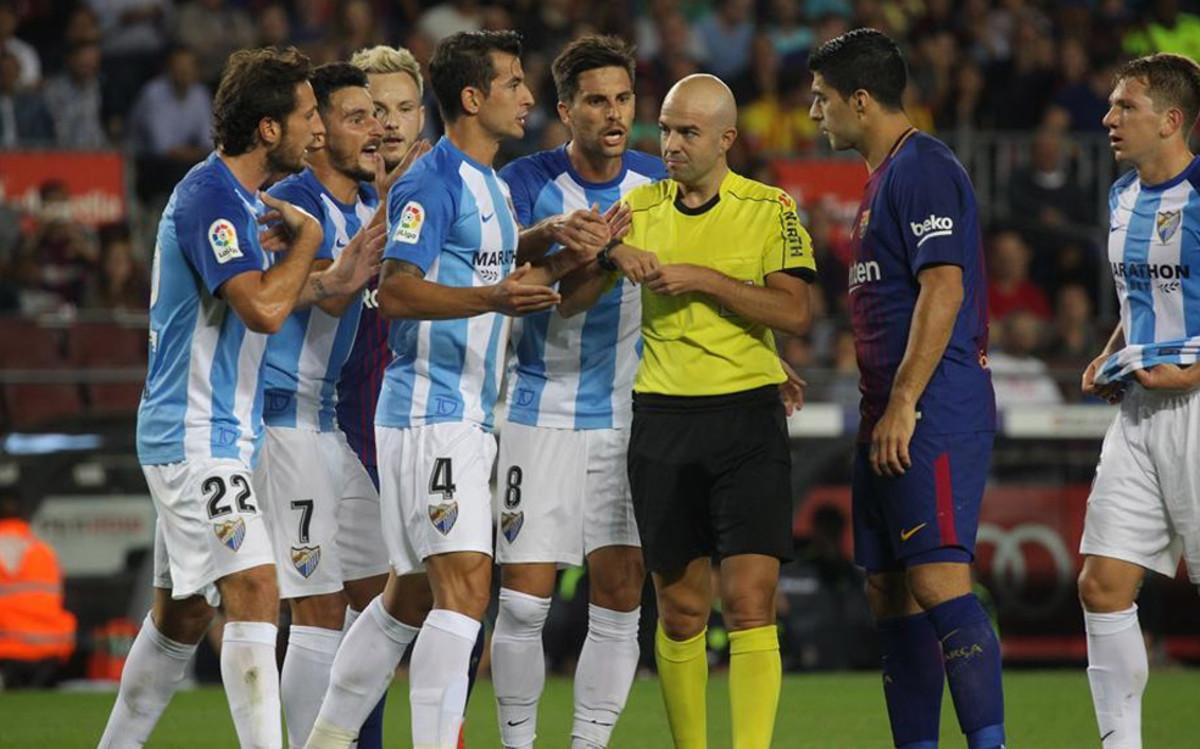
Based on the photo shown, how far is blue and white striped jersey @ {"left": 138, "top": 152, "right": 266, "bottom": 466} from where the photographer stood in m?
6.85

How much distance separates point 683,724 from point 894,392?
57.6 inches

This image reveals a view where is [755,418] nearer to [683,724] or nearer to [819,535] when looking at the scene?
[683,724]

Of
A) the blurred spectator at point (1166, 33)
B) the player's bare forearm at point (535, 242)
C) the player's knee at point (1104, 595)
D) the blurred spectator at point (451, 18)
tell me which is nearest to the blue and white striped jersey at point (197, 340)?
the player's bare forearm at point (535, 242)

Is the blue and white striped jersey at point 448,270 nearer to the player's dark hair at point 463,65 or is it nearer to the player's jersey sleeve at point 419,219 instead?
the player's jersey sleeve at point 419,219

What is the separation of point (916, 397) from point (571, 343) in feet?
4.85

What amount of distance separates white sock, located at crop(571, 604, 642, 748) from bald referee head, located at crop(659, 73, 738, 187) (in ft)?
5.68

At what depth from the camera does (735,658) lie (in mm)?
7059

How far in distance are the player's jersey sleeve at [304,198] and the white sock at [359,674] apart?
148 centimetres

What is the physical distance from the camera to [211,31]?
56.9 ft

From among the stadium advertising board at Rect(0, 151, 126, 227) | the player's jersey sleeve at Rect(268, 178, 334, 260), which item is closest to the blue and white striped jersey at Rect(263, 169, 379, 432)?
the player's jersey sleeve at Rect(268, 178, 334, 260)

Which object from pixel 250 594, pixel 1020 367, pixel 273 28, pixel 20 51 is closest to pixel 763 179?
pixel 1020 367

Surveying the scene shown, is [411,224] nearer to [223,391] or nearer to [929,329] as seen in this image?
[223,391]

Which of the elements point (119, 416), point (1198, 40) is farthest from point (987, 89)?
point (119, 416)

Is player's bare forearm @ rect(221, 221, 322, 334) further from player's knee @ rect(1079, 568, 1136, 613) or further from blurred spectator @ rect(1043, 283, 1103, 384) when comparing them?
blurred spectator @ rect(1043, 283, 1103, 384)
